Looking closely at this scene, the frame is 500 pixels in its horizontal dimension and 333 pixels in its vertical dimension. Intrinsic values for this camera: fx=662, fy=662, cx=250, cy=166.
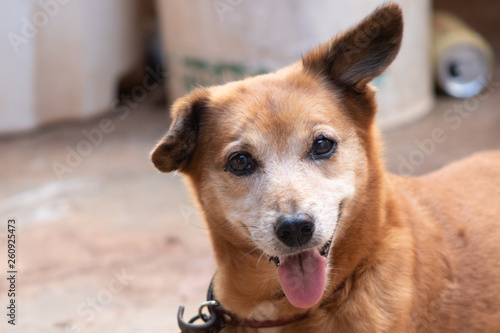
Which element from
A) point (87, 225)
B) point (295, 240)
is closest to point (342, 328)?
point (295, 240)

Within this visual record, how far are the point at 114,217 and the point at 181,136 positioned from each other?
263 cm

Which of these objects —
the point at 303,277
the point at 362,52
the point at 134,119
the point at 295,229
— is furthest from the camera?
the point at 134,119

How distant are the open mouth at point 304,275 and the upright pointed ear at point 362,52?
2.14ft

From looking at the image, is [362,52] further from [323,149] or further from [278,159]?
[278,159]

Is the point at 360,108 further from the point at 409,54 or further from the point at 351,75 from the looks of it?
the point at 409,54

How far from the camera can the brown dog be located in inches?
88.4

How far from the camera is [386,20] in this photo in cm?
232

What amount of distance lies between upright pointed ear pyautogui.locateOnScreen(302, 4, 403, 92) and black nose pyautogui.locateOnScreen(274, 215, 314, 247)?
65 cm

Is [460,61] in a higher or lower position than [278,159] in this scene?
lower

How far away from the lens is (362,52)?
2.43 meters

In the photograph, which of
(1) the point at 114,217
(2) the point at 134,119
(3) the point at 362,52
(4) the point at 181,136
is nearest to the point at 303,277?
(4) the point at 181,136

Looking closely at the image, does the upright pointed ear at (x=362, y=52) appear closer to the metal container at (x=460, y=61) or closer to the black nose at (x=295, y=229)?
the black nose at (x=295, y=229)

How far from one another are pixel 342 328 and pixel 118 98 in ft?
19.0

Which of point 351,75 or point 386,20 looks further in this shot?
point 351,75
